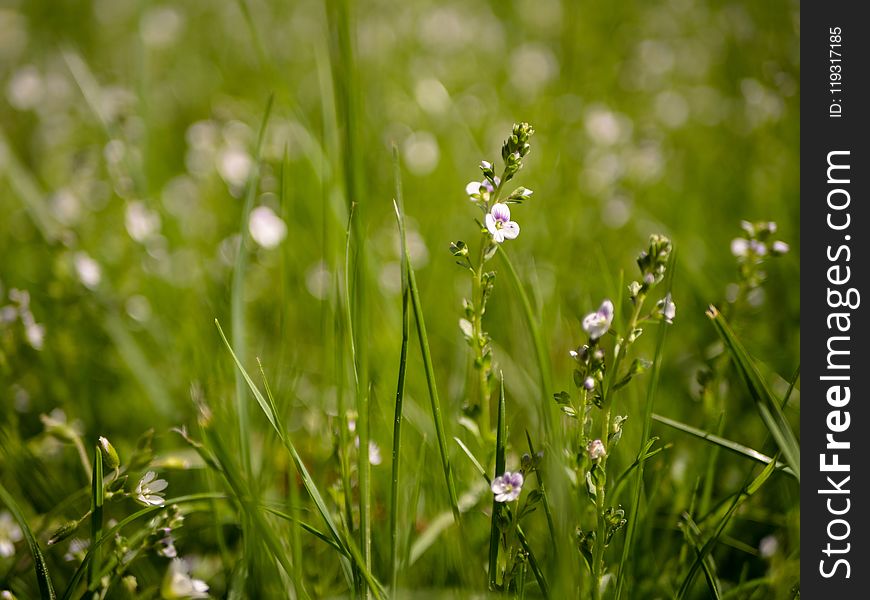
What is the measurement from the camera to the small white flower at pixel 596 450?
122 cm

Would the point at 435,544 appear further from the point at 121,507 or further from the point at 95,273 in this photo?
the point at 95,273

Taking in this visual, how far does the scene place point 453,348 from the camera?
238cm

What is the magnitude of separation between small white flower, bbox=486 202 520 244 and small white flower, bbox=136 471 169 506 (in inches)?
28.8

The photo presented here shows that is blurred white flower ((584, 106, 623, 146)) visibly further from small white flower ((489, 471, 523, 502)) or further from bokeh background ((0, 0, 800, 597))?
small white flower ((489, 471, 523, 502))

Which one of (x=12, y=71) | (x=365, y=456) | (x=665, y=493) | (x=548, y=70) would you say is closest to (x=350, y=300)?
(x=365, y=456)

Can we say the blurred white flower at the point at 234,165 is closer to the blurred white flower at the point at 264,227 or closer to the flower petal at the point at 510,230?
the blurred white flower at the point at 264,227

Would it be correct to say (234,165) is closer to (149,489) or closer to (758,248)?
(149,489)

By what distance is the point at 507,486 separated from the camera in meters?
1.20

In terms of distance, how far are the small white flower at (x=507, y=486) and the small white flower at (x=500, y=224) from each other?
0.40 m

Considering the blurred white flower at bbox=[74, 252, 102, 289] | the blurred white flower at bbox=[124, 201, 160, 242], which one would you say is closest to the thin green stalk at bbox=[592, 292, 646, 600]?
the blurred white flower at bbox=[74, 252, 102, 289]

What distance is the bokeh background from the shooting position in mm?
1859

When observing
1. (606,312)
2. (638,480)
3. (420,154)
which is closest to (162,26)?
(420,154)

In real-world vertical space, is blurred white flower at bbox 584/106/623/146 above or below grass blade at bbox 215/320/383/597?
above
